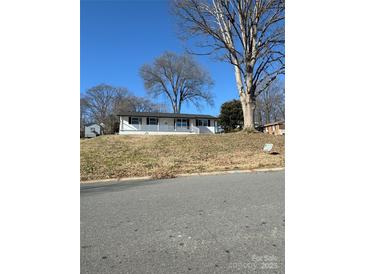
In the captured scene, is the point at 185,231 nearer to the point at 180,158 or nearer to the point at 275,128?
the point at 180,158

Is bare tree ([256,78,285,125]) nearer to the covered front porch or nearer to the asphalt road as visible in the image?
the covered front porch

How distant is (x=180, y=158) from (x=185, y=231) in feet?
23.2

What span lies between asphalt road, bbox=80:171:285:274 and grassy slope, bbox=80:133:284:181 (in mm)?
2665

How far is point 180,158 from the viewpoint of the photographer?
9688 millimetres

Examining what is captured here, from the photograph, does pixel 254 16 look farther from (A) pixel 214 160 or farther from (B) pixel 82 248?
(B) pixel 82 248

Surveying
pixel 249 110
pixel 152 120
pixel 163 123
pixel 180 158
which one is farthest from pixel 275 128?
pixel 180 158

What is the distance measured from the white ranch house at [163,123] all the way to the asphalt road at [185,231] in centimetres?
2500

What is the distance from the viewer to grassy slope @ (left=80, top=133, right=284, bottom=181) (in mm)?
7395

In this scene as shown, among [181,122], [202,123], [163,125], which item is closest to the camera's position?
[163,125]

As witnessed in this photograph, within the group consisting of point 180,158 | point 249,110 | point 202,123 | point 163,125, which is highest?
point 202,123
